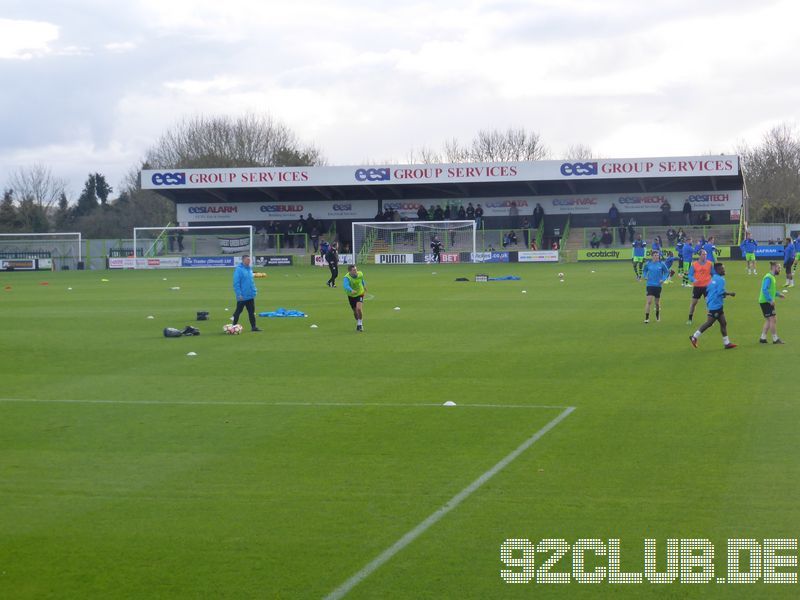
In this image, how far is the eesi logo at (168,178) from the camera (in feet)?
247

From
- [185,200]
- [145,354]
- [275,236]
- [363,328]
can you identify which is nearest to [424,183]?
[275,236]

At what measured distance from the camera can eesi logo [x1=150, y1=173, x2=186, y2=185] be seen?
75.3 m

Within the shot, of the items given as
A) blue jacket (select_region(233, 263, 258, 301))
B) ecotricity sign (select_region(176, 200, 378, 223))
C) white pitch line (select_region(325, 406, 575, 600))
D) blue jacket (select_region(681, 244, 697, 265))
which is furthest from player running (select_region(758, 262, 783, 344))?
ecotricity sign (select_region(176, 200, 378, 223))

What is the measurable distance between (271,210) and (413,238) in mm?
15327

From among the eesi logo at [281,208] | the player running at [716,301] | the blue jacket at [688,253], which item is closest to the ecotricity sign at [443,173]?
the eesi logo at [281,208]

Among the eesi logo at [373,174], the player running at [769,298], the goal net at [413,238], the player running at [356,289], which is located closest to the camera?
the player running at [769,298]

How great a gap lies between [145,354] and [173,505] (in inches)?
486

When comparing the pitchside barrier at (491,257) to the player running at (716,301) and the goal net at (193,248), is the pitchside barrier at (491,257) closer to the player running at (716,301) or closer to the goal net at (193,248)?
the goal net at (193,248)

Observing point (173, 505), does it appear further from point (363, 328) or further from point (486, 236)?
point (486, 236)

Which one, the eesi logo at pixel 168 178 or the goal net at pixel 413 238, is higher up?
the eesi logo at pixel 168 178

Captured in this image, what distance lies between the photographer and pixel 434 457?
11.0m

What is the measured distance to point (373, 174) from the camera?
73.4 m

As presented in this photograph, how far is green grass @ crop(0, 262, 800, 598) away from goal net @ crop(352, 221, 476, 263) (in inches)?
1790

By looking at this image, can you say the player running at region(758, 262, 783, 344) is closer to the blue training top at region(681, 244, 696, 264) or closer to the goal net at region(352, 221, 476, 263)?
the blue training top at region(681, 244, 696, 264)
